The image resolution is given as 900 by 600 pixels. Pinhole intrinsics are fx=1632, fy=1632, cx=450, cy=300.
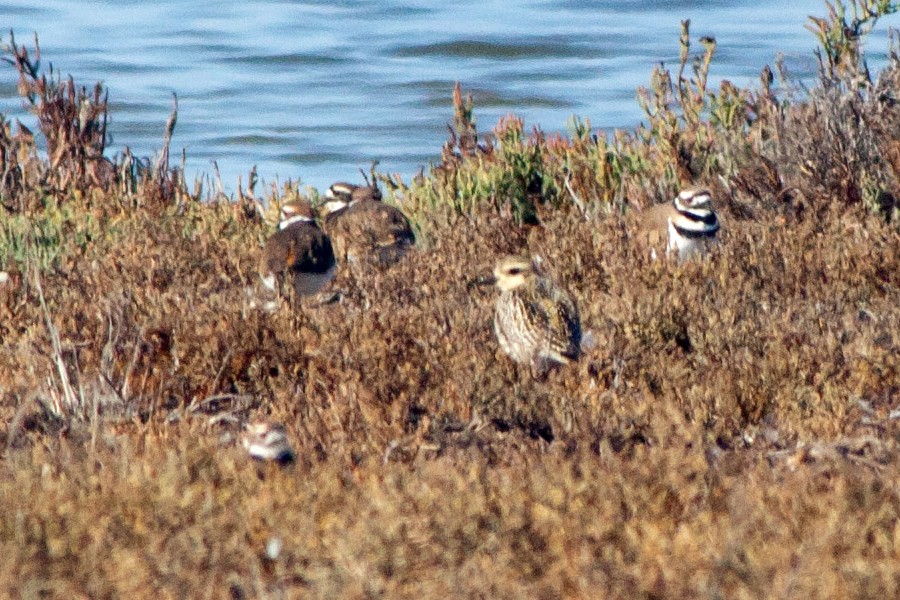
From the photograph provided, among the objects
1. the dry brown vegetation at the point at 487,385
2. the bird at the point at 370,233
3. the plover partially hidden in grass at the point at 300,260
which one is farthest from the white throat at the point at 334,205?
the plover partially hidden in grass at the point at 300,260

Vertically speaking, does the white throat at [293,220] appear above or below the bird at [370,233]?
above

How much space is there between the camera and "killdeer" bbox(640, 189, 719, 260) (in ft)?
31.0

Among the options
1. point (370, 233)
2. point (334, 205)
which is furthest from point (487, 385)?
point (334, 205)

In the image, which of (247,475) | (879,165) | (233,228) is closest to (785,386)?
(247,475)

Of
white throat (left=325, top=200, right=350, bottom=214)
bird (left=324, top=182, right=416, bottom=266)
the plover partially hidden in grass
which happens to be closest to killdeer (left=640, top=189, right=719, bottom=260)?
bird (left=324, top=182, right=416, bottom=266)

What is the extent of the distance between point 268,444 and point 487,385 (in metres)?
1.43

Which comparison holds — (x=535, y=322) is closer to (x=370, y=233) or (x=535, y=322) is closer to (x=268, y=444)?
(x=268, y=444)

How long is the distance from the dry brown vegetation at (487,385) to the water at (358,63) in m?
8.26

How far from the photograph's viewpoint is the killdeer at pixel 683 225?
9.46 metres

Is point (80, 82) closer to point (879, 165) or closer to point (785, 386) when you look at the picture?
point (879, 165)

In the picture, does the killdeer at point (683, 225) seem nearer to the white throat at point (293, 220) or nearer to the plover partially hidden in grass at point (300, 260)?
the plover partially hidden in grass at point (300, 260)

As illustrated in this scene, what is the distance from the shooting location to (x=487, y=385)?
21.6 feet

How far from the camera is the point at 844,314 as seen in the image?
7.96m

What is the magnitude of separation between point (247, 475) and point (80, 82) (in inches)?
783
